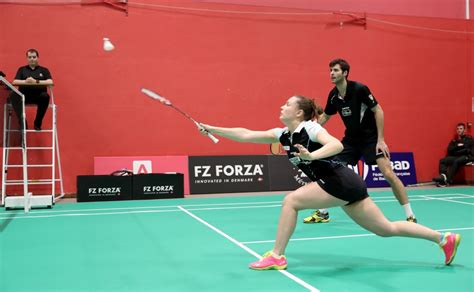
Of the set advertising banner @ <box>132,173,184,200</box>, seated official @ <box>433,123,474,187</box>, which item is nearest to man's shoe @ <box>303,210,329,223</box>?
advertising banner @ <box>132,173,184,200</box>

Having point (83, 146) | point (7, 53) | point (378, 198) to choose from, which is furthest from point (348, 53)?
point (7, 53)

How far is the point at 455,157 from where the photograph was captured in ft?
34.4

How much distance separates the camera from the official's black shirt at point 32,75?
761 cm

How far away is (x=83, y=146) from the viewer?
28.4ft

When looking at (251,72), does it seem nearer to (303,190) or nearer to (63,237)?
(63,237)

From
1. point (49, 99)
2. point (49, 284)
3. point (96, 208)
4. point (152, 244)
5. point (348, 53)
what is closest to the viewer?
point (49, 284)

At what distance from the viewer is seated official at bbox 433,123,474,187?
10.3m

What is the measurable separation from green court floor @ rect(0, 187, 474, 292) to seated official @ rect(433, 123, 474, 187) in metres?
4.13

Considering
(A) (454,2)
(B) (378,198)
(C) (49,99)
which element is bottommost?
(B) (378,198)

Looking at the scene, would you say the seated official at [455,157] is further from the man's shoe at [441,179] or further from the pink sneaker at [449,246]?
the pink sneaker at [449,246]

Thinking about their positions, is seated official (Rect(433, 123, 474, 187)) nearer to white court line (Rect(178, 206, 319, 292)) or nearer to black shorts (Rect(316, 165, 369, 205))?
white court line (Rect(178, 206, 319, 292))

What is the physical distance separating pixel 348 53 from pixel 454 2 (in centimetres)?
329

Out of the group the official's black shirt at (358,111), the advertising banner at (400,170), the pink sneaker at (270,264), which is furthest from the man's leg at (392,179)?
the advertising banner at (400,170)

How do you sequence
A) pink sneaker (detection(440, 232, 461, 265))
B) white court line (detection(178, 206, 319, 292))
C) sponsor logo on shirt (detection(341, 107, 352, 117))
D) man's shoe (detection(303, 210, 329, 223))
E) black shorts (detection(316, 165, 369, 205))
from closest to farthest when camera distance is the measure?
white court line (detection(178, 206, 319, 292)) → black shorts (detection(316, 165, 369, 205)) → pink sneaker (detection(440, 232, 461, 265)) → sponsor logo on shirt (detection(341, 107, 352, 117)) → man's shoe (detection(303, 210, 329, 223))
